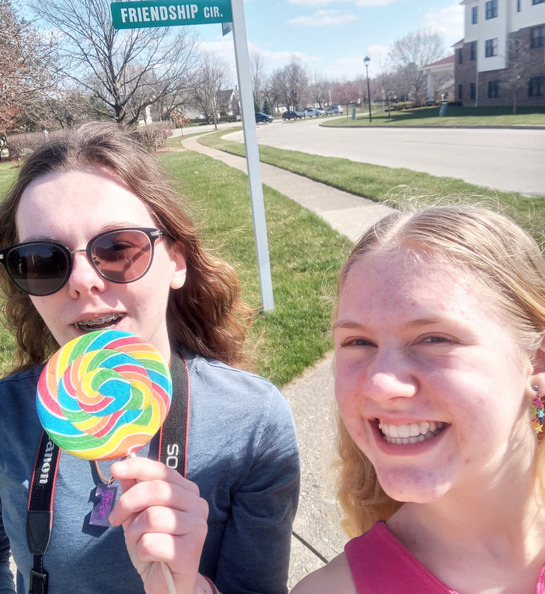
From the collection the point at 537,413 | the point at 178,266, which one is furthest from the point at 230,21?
the point at 537,413

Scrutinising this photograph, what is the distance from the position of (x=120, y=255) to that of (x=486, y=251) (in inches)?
41.8

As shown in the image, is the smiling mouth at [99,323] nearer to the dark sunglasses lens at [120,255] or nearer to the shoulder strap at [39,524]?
the dark sunglasses lens at [120,255]

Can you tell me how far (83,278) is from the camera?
5.02 ft

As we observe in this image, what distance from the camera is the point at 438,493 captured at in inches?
47.8

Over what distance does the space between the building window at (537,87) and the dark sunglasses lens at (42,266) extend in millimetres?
50236

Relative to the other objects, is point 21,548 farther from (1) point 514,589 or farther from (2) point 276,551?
(1) point 514,589

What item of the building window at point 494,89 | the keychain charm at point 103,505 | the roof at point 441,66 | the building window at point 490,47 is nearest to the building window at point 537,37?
the building window at point 490,47

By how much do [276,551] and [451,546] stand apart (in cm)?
55

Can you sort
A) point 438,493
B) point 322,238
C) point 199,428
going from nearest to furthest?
point 438,493, point 199,428, point 322,238

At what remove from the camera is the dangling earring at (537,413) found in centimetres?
141

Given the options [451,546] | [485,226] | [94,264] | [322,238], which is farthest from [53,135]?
[322,238]

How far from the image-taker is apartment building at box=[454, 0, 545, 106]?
142ft

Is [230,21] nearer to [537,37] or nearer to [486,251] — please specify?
[486,251]

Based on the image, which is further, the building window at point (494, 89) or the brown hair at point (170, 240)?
the building window at point (494, 89)
